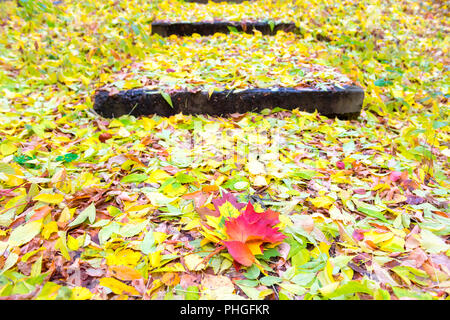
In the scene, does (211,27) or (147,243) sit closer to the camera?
(147,243)

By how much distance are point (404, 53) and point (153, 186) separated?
2577 mm

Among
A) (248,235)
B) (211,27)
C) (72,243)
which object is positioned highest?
(211,27)

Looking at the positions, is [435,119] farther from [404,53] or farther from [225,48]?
[225,48]

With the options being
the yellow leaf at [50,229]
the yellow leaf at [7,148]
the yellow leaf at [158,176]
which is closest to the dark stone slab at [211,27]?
the yellow leaf at [7,148]

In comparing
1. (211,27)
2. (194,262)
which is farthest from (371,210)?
(211,27)

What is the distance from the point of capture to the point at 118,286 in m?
0.78

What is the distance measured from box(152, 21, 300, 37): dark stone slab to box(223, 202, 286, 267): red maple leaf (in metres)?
2.47

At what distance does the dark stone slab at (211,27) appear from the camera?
110 inches

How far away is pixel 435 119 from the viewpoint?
183cm

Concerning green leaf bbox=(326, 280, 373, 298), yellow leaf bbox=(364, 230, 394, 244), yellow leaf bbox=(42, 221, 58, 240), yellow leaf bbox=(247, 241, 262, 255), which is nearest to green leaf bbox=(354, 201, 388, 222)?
yellow leaf bbox=(364, 230, 394, 244)

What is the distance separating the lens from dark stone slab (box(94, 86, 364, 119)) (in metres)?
1.72

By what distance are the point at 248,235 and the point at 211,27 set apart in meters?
2.57

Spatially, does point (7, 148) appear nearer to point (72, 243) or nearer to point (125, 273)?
point (72, 243)

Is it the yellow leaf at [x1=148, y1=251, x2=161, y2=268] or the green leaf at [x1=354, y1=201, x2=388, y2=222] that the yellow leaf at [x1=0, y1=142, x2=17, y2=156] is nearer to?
the yellow leaf at [x1=148, y1=251, x2=161, y2=268]
